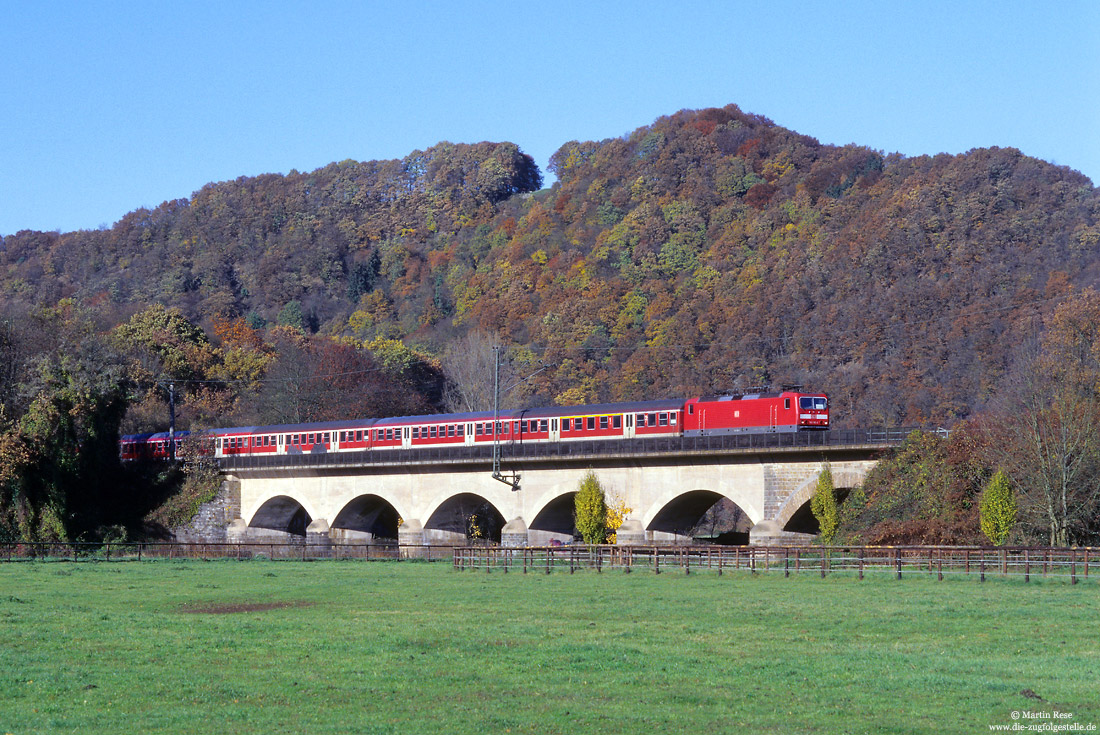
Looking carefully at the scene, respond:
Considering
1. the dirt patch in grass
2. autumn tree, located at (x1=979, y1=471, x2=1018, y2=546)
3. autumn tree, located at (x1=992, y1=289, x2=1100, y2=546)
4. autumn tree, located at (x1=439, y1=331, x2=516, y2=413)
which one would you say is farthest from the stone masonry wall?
autumn tree, located at (x1=979, y1=471, x2=1018, y2=546)

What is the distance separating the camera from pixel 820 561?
3750 cm

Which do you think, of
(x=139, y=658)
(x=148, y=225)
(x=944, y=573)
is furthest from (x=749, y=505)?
(x=148, y=225)

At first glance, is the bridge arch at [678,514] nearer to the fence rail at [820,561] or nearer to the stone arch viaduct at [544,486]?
the stone arch viaduct at [544,486]

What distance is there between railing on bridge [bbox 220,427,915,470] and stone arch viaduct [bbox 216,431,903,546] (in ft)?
0.18

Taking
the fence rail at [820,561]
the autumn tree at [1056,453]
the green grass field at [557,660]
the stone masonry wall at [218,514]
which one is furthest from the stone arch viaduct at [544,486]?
the green grass field at [557,660]

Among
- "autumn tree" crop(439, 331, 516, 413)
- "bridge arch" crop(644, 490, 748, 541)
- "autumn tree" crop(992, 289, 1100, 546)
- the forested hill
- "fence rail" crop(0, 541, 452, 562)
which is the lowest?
"fence rail" crop(0, 541, 452, 562)

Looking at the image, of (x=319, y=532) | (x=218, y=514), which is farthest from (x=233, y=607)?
(x=218, y=514)

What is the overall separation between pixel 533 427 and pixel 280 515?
22.6 metres

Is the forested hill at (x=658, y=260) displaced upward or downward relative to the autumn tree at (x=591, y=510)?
upward

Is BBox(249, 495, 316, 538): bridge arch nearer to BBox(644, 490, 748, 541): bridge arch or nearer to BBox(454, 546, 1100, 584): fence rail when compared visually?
BBox(644, 490, 748, 541): bridge arch

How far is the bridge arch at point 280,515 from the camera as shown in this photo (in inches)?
2917

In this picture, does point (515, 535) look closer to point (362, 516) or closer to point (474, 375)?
point (362, 516)

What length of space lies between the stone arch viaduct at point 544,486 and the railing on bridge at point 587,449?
6cm

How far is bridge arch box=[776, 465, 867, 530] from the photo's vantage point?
48219 millimetres
